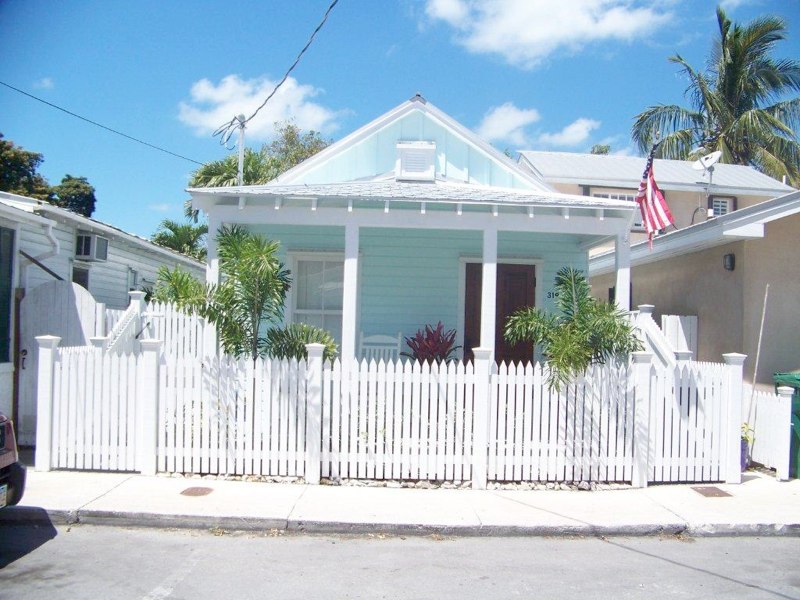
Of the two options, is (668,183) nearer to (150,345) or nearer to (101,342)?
(101,342)

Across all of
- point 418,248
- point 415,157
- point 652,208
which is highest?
point 415,157

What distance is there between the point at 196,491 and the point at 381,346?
4892 mm

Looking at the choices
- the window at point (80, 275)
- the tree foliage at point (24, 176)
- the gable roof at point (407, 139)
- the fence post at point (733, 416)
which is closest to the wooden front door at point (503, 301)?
the gable roof at point (407, 139)

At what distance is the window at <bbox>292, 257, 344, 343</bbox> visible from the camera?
37.5ft

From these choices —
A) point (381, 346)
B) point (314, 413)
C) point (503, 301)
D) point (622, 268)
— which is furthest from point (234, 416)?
point (503, 301)

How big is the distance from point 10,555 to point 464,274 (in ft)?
25.9

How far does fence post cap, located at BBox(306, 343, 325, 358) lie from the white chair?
3772 millimetres

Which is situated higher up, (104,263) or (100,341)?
(104,263)

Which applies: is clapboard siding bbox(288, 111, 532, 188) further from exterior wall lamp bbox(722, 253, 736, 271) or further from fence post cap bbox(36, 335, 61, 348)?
fence post cap bbox(36, 335, 61, 348)

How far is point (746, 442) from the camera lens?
27.2 ft

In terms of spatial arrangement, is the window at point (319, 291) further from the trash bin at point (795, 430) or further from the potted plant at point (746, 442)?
the trash bin at point (795, 430)

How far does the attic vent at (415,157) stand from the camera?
39.2 feet

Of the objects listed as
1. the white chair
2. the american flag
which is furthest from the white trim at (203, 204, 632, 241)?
the white chair

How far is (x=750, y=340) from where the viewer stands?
970 centimetres
